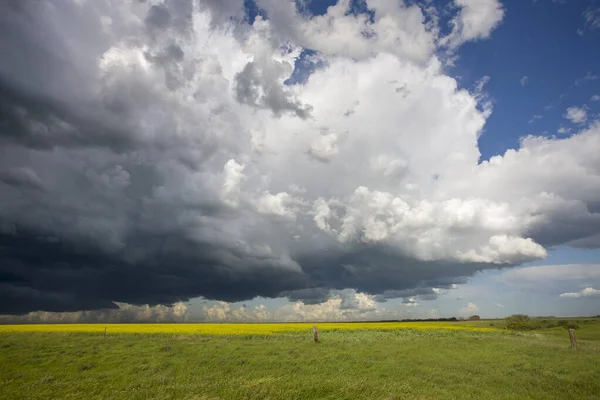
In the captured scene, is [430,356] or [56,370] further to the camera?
[430,356]

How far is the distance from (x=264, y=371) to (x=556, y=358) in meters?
21.4

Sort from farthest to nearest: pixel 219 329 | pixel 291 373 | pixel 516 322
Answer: pixel 516 322 < pixel 219 329 < pixel 291 373

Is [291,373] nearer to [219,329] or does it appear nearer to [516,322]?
[219,329]

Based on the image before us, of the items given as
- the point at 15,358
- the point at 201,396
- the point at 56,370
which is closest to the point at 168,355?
the point at 56,370

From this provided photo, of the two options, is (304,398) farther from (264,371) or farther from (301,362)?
(301,362)

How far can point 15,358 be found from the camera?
2364 cm

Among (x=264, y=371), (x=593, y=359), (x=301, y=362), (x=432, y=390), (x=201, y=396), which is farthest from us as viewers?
(x=593, y=359)

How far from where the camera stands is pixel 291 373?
18266mm

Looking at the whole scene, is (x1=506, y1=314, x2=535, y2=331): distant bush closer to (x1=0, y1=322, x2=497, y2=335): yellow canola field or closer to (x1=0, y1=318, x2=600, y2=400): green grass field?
(x1=0, y1=322, x2=497, y2=335): yellow canola field

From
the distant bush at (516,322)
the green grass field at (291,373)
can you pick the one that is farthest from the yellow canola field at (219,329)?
the green grass field at (291,373)

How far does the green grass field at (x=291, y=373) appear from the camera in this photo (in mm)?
13609

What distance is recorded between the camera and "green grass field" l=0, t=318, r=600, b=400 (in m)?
13.6

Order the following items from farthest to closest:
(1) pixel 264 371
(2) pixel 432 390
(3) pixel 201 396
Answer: (1) pixel 264 371, (2) pixel 432 390, (3) pixel 201 396

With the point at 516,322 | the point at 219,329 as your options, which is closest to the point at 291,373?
the point at 219,329
